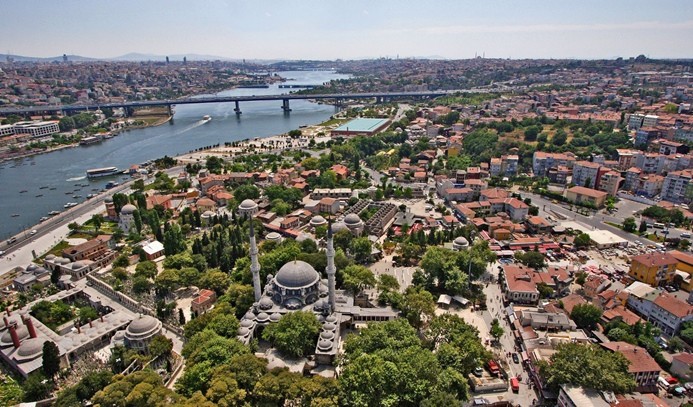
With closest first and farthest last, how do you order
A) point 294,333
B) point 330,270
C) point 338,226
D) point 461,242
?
point 294,333, point 330,270, point 461,242, point 338,226

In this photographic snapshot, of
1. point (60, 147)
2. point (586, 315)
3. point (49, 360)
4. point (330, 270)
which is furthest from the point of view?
point (60, 147)

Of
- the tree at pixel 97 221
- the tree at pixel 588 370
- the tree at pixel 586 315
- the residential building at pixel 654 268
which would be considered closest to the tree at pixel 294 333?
the tree at pixel 588 370

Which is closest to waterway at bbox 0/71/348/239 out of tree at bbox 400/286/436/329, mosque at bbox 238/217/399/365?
mosque at bbox 238/217/399/365

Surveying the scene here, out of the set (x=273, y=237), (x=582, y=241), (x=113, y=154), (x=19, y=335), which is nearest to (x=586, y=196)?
(x=582, y=241)

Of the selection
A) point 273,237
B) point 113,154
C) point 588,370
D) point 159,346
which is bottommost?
point 113,154

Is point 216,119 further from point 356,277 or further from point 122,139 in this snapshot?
point 356,277

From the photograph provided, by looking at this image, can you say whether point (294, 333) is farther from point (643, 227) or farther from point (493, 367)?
point (643, 227)

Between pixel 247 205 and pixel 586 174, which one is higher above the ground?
pixel 586 174

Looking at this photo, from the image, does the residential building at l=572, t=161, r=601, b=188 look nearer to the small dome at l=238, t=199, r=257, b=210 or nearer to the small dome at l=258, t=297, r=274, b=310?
the small dome at l=238, t=199, r=257, b=210

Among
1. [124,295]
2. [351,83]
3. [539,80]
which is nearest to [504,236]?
[124,295]
